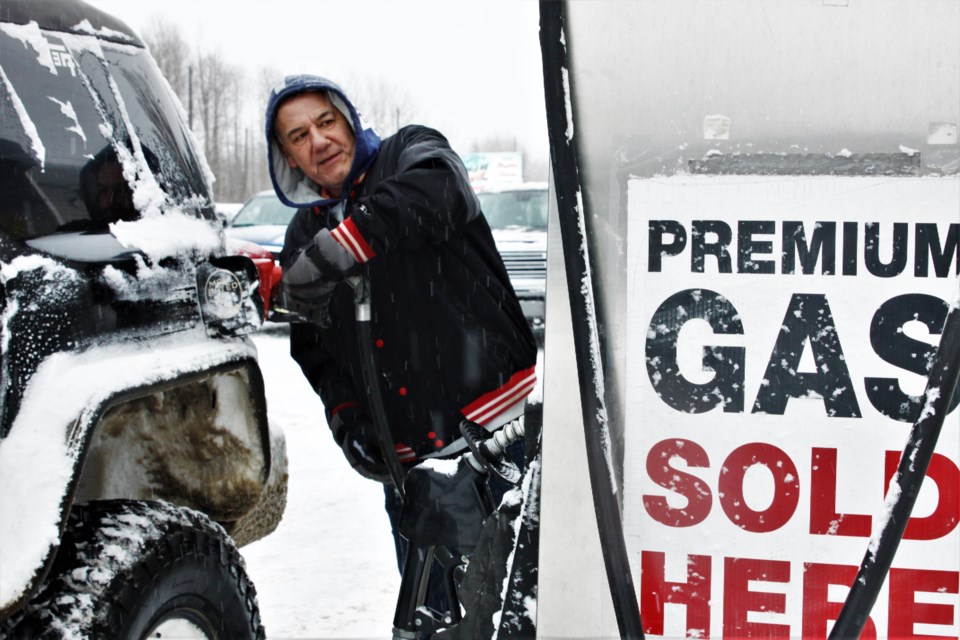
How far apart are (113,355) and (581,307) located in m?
1.18

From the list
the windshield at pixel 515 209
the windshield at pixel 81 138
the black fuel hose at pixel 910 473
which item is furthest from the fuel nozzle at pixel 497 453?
the windshield at pixel 515 209

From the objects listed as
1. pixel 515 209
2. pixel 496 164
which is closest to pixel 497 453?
pixel 515 209

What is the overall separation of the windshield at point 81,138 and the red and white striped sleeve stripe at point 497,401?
0.92 meters


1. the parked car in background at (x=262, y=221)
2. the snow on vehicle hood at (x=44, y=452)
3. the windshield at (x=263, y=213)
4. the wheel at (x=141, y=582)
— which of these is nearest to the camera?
the snow on vehicle hood at (x=44, y=452)

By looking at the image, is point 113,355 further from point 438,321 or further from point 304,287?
point 438,321

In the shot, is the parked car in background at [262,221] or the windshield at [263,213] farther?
the windshield at [263,213]

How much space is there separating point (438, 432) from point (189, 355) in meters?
0.80

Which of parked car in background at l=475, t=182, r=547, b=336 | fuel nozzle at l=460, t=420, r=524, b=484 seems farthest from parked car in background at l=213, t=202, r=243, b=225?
parked car in background at l=475, t=182, r=547, b=336

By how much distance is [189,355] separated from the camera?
7.32 feet

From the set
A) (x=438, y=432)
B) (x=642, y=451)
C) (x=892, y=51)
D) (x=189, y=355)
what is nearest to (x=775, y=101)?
(x=892, y=51)

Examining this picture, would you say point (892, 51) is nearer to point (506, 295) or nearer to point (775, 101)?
point (775, 101)

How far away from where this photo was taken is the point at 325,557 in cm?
443

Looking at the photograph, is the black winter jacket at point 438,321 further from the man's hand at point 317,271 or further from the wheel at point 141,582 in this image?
the wheel at point 141,582

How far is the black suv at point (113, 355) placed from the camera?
1767 millimetres
